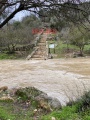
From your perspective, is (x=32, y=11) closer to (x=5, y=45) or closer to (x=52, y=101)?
(x=52, y=101)

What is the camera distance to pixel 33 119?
4934 millimetres

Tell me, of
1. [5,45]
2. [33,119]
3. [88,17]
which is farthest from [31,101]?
[5,45]

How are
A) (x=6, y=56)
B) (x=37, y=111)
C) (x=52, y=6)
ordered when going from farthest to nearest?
(x=6, y=56) < (x=37, y=111) < (x=52, y=6)

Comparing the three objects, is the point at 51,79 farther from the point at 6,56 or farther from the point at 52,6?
the point at 6,56

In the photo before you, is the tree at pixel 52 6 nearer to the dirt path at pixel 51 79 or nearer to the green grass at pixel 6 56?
the dirt path at pixel 51 79

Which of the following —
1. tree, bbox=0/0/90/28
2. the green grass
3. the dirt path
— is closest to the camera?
tree, bbox=0/0/90/28

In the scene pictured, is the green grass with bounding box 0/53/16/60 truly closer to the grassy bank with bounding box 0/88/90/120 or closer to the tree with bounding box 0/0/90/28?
the grassy bank with bounding box 0/88/90/120

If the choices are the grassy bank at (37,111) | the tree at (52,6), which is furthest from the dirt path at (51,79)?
the tree at (52,6)

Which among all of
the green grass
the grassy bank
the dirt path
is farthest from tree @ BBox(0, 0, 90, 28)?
the green grass

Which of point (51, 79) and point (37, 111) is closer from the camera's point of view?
point (37, 111)

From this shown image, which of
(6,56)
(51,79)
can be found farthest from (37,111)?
(6,56)

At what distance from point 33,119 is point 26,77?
10.2m

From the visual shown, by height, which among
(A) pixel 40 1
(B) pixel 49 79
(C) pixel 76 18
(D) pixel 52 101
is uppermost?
(A) pixel 40 1

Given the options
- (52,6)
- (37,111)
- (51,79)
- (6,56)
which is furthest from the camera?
(6,56)
